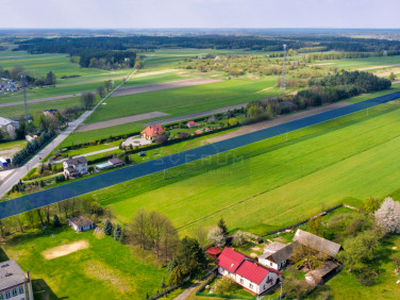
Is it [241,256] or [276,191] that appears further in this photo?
[276,191]

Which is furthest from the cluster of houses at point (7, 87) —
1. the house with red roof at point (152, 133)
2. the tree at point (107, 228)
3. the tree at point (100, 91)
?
the tree at point (107, 228)

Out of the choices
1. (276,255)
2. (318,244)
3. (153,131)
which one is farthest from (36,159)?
(318,244)

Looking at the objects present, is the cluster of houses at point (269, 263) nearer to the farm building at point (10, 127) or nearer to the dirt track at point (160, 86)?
the farm building at point (10, 127)

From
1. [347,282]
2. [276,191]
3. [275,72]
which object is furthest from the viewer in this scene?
[275,72]

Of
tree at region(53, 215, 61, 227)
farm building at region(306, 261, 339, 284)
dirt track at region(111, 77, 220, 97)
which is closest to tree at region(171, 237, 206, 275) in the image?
farm building at region(306, 261, 339, 284)

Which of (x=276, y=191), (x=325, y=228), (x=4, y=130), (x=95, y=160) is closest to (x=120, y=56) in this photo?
(x=4, y=130)

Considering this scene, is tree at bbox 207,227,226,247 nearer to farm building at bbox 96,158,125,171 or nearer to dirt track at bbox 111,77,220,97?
farm building at bbox 96,158,125,171

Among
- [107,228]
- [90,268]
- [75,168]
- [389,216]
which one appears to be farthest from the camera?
[75,168]

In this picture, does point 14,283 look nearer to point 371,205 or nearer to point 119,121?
point 371,205

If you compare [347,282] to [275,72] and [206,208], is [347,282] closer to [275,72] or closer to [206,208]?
[206,208]
